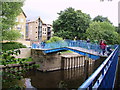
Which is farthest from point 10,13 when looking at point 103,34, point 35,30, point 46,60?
point 35,30

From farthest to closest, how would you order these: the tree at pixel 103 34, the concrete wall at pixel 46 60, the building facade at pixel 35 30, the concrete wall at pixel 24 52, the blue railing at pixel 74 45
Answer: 1. the building facade at pixel 35 30
2. the tree at pixel 103 34
3. the concrete wall at pixel 24 52
4. the concrete wall at pixel 46 60
5. the blue railing at pixel 74 45

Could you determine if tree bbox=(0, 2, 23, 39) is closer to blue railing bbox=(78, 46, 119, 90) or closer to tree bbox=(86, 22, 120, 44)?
tree bbox=(86, 22, 120, 44)

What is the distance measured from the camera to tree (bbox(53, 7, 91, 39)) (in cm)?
3597

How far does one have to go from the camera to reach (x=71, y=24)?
A: 3766 cm

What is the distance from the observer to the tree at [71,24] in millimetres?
35969

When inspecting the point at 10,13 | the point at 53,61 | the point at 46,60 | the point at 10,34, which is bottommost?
the point at 53,61

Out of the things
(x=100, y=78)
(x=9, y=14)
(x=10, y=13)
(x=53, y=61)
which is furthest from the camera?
(x=53, y=61)

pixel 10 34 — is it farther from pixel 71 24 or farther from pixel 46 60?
pixel 71 24

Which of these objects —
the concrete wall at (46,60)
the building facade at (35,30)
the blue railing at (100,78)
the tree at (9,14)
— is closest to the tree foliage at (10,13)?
the tree at (9,14)

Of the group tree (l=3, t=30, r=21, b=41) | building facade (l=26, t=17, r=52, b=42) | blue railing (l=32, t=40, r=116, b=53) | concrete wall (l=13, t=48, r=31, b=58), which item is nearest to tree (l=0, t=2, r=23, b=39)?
tree (l=3, t=30, r=21, b=41)

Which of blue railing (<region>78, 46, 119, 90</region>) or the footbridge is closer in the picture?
blue railing (<region>78, 46, 119, 90</region>)

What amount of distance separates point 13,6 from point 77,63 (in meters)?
13.7

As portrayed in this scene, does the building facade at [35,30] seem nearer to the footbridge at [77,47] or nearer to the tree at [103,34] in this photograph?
the tree at [103,34]

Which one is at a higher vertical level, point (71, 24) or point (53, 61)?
point (71, 24)
